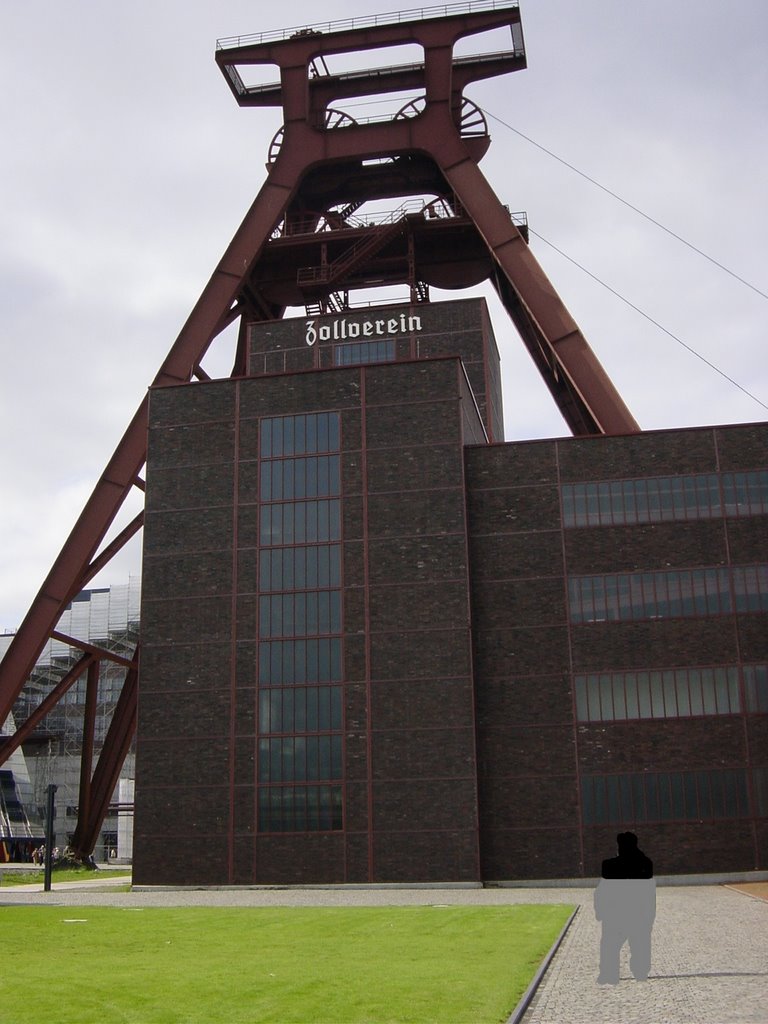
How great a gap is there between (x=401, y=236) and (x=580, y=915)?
31.9m

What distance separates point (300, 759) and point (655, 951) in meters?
20.6

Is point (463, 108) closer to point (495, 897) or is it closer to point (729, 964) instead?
point (495, 897)

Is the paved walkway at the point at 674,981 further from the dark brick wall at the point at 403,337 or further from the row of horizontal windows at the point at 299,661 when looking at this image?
the dark brick wall at the point at 403,337

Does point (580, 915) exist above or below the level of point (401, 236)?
below

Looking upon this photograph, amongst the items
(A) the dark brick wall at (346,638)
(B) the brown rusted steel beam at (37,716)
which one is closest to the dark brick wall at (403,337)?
(A) the dark brick wall at (346,638)

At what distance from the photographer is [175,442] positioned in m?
39.4

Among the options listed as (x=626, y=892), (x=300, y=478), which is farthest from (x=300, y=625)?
(x=626, y=892)

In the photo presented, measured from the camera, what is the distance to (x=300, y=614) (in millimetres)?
36969

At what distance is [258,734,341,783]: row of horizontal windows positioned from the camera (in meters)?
35.5

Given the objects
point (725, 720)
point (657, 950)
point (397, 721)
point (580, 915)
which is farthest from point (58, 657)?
point (657, 950)

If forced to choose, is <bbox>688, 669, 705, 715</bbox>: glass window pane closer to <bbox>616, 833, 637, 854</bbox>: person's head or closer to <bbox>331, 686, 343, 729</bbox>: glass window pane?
<bbox>331, 686, 343, 729</bbox>: glass window pane

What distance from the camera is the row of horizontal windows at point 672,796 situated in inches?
1364

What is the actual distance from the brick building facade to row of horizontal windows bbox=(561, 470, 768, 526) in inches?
2.8

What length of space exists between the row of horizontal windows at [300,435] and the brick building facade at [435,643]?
0.24ft
